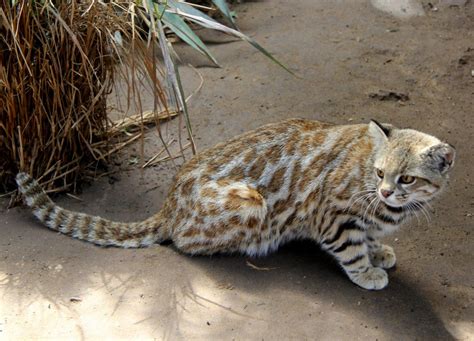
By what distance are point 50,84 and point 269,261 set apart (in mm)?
1902

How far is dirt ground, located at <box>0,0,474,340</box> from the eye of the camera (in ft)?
13.5

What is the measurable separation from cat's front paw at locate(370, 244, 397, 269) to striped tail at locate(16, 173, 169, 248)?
1.37m

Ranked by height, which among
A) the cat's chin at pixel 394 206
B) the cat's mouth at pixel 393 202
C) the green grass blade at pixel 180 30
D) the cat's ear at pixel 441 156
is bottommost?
the cat's chin at pixel 394 206

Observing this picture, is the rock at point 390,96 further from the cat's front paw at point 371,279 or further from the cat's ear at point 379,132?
the cat's front paw at point 371,279

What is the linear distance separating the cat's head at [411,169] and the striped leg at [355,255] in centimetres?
34

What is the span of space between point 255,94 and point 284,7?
2.00 m

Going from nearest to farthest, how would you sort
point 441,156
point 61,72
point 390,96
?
point 441,156 < point 61,72 < point 390,96

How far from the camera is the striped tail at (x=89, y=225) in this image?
15.7ft

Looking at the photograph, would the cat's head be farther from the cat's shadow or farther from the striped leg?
the cat's shadow

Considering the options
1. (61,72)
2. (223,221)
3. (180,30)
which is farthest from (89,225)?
(180,30)

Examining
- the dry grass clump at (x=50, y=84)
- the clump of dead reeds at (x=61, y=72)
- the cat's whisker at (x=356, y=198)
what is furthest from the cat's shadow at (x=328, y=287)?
the dry grass clump at (x=50, y=84)

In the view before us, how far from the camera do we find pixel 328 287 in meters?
4.48

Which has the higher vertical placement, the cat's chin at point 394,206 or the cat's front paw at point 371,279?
the cat's chin at point 394,206

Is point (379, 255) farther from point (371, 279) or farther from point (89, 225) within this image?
point (89, 225)
